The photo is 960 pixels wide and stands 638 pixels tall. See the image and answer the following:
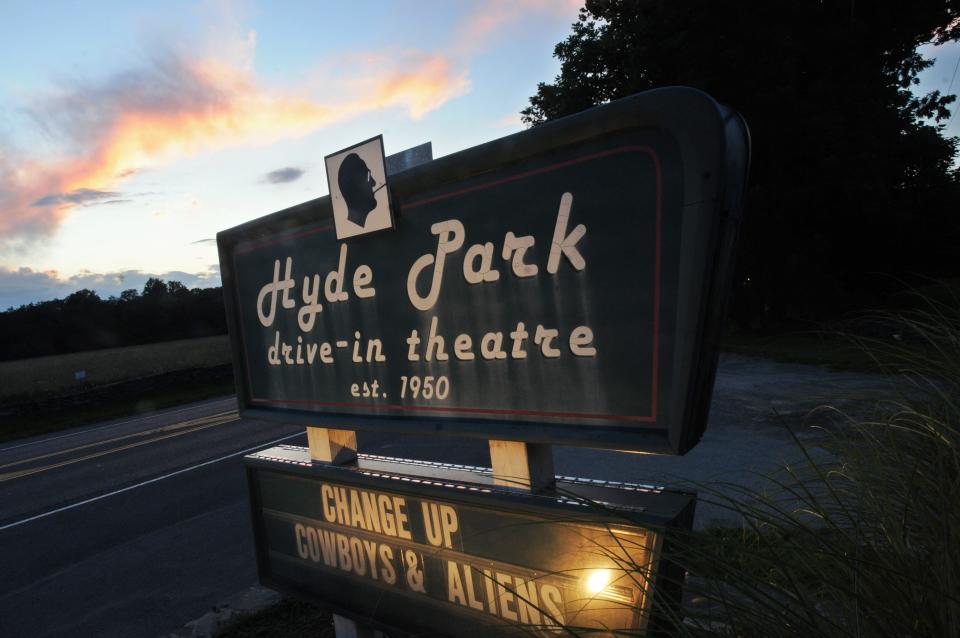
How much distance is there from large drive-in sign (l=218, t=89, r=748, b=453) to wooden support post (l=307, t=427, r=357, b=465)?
16 cm

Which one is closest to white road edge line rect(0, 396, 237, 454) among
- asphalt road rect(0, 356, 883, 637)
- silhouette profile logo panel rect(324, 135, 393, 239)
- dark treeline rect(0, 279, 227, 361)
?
asphalt road rect(0, 356, 883, 637)

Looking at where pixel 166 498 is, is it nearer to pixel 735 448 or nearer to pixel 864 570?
pixel 735 448

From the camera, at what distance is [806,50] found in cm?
2211

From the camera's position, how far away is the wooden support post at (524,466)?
2.20 metres

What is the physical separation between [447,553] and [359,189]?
1.56 meters

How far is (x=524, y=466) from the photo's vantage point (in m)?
2.20

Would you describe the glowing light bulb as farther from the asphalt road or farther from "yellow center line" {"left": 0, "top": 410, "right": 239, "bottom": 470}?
"yellow center line" {"left": 0, "top": 410, "right": 239, "bottom": 470}

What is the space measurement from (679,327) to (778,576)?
0.76m

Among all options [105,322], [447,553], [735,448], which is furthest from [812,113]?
[105,322]

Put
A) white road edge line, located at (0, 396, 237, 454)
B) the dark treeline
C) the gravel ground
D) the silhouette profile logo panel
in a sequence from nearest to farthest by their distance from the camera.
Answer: the silhouette profile logo panel < the gravel ground < white road edge line, located at (0, 396, 237, 454) < the dark treeline

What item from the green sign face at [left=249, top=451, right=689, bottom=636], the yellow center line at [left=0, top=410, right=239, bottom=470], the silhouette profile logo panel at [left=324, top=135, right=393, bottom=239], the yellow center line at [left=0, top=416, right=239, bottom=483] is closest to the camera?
the green sign face at [left=249, top=451, right=689, bottom=636]

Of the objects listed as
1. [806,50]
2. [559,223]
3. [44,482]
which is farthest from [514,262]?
[806,50]

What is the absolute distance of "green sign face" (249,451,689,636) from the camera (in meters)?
1.88

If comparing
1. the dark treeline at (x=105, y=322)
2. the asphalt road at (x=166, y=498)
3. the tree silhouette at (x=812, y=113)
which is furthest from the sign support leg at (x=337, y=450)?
the dark treeline at (x=105, y=322)
